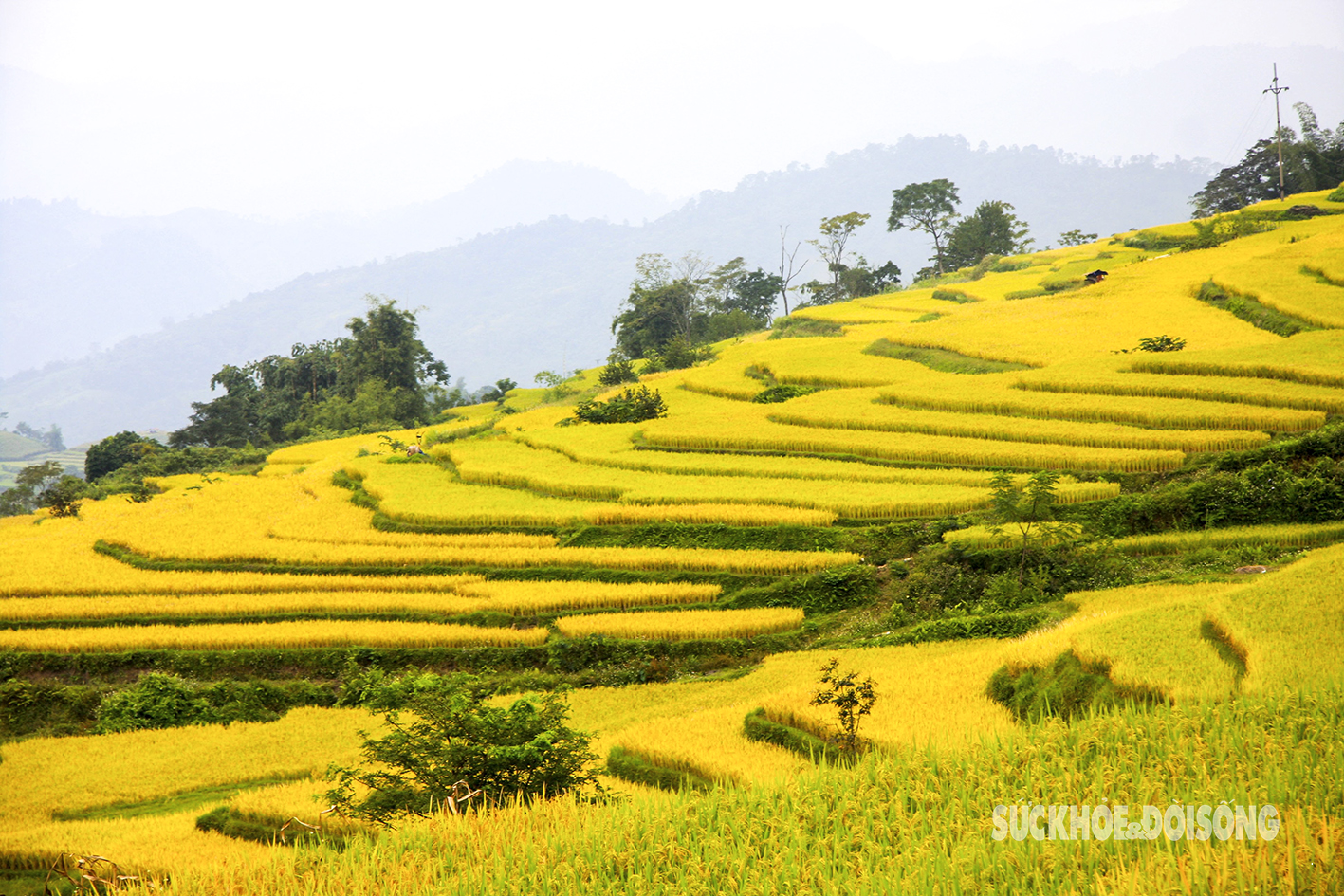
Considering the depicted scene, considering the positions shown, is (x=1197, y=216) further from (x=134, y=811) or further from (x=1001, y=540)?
(x=134, y=811)

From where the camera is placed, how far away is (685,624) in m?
12.2

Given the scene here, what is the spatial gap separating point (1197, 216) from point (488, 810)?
208 ft

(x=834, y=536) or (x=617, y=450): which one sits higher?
(x=617, y=450)

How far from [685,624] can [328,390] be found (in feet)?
145

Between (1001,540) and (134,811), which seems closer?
(134,811)

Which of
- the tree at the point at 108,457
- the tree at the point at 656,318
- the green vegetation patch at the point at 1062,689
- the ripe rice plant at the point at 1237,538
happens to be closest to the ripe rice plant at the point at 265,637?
the green vegetation patch at the point at 1062,689

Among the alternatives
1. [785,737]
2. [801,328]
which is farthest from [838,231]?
[785,737]

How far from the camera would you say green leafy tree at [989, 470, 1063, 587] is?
11633 millimetres

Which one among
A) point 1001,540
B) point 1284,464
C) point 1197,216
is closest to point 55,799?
point 1001,540

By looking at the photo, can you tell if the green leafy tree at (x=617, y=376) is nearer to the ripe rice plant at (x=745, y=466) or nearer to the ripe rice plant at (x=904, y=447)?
the ripe rice plant at (x=745, y=466)

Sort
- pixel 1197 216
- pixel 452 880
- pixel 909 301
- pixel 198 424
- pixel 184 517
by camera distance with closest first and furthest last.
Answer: pixel 452 880, pixel 184 517, pixel 909 301, pixel 198 424, pixel 1197 216

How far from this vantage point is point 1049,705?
23.2 ft

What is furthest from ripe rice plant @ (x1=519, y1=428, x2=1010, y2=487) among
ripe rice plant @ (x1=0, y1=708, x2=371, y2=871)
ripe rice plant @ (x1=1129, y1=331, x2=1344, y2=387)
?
ripe rice plant @ (x1=0, y1=708, x2=371, y2=871)

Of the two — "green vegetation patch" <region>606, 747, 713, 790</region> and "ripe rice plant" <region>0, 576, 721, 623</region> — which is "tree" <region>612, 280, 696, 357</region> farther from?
"green vegetation patch" <region>606, 747, 713, 790</region>
